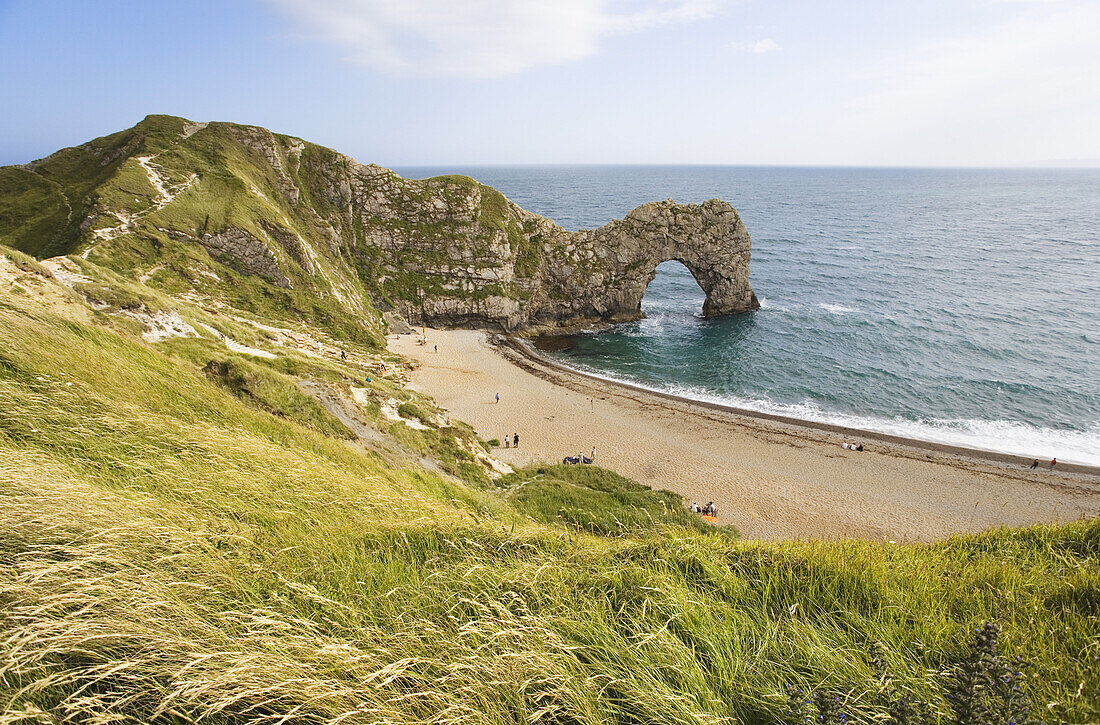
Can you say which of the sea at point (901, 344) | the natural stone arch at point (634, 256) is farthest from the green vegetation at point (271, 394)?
the natural stone arch at point (634, 256)

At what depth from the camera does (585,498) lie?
20.1 m

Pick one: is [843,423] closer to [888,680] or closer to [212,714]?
[888,680]

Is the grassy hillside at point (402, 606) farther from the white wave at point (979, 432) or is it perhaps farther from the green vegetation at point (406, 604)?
the white wave at point (979, 432)

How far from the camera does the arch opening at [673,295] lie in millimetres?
70925

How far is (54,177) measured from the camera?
47.9 m

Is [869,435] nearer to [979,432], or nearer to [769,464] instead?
[979,432]

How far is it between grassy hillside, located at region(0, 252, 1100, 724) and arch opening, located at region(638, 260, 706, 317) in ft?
209

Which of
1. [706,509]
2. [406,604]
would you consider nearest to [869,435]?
[706,509]

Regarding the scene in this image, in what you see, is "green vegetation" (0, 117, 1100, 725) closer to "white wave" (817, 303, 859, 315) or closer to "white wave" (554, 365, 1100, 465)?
"white wave" (554, 365, 1100, 465)

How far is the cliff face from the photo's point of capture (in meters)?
39.7

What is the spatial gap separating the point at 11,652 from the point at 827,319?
73.0 metres

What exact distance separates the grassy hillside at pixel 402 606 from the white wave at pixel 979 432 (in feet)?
126

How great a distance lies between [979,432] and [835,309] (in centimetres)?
3074

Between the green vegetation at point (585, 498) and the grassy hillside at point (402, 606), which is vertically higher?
the grassy hillside at point (402, 606)
